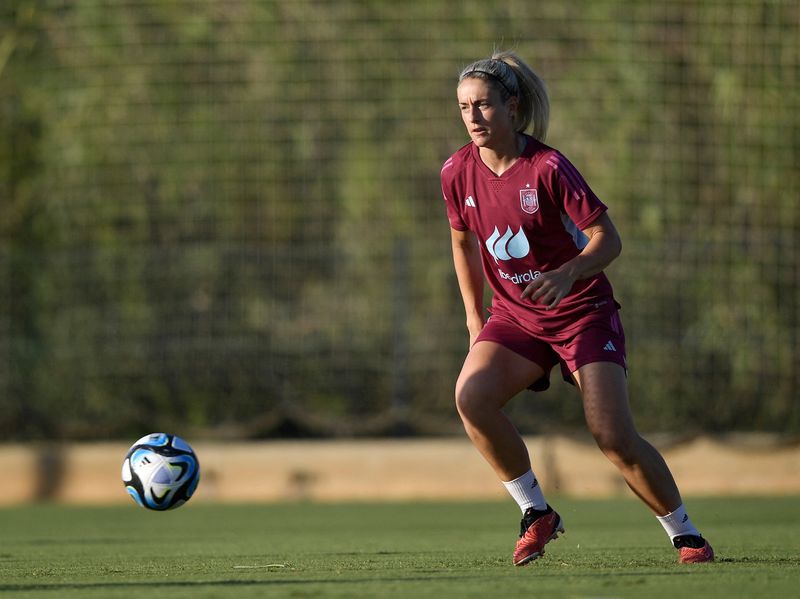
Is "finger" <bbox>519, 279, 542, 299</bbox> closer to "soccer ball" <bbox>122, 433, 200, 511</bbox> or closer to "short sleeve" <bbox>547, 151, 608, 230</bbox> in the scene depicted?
"short sleeve" <bbox>547, 151, 608, 230</bbox>

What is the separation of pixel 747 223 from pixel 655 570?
7.55 metres

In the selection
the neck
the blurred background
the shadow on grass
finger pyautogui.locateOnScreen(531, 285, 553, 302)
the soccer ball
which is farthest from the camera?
the blurred background

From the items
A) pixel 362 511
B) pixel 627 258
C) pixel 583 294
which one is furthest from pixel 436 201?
pixel 583 294

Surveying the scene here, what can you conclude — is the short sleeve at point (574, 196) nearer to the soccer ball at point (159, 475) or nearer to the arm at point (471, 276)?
the arm at point (471, 276)

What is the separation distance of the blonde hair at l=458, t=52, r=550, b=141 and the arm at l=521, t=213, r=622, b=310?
0.54m

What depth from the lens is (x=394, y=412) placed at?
10766 mm

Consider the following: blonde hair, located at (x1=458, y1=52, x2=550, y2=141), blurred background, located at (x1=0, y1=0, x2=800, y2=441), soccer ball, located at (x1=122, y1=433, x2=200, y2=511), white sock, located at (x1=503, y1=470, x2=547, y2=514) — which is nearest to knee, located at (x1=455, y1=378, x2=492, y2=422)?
white sock, located at (x1=503, y1=470, x2=547, y2=514)

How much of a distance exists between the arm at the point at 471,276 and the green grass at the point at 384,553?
35.6 inches

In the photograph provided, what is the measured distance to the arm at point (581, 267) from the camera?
15.7 ft

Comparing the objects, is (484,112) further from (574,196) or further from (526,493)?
(526,493)

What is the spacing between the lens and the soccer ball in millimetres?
5969

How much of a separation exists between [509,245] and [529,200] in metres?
0.19

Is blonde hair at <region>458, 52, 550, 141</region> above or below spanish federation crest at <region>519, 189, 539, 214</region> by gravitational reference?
above

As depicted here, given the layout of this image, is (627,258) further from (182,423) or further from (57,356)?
(57,356)
